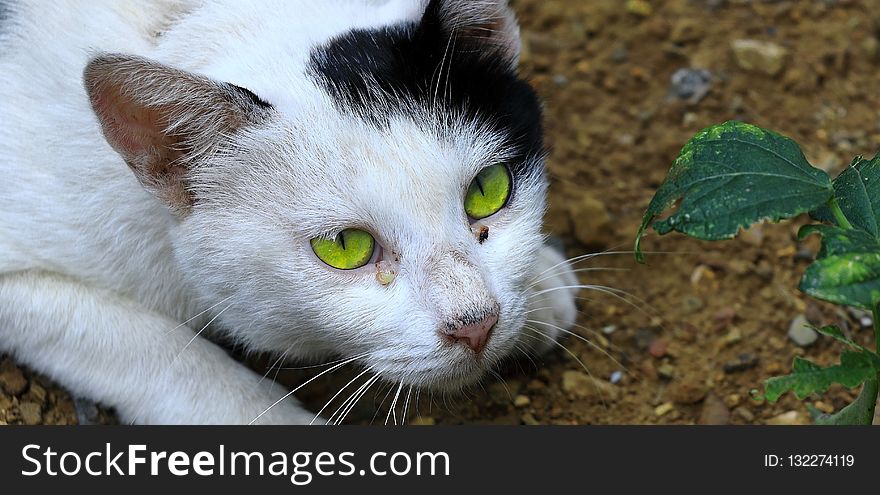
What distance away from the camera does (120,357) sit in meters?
2.37

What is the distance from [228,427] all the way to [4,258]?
713 millimetres

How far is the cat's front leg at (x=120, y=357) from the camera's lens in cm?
234

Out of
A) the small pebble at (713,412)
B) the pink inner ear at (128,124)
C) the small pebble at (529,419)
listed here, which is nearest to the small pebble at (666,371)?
the small pebble at (713,412)

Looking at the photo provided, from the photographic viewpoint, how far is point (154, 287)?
2375mm

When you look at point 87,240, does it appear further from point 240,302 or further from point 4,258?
point 240,302

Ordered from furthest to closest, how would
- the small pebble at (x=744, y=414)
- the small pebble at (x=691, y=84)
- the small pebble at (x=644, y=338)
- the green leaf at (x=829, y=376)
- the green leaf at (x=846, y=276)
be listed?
the small pebble at (x=691, y=84) < the small pebble at (x=644, y=338) < the small pebble at (x=744, y=414) < the green leaf at (x=829, y=376) < the green leaf at (x=846, y=276)

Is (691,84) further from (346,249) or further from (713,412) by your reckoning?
(346,249)

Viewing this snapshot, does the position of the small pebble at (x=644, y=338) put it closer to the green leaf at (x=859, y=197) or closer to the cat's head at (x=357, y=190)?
the cat's head at (x=357, y=190)

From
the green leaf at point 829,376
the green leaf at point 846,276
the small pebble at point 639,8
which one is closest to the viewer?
the green leaf at point 846,276

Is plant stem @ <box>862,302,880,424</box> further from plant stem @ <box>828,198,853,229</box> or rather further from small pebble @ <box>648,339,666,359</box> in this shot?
small pebble @ <box>648,339,666,359</box>

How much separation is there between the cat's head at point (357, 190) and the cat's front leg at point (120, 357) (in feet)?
1.17

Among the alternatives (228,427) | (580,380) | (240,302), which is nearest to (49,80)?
(240,302)

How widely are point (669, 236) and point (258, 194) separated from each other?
1461 mm

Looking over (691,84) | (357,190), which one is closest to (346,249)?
(357,190)
